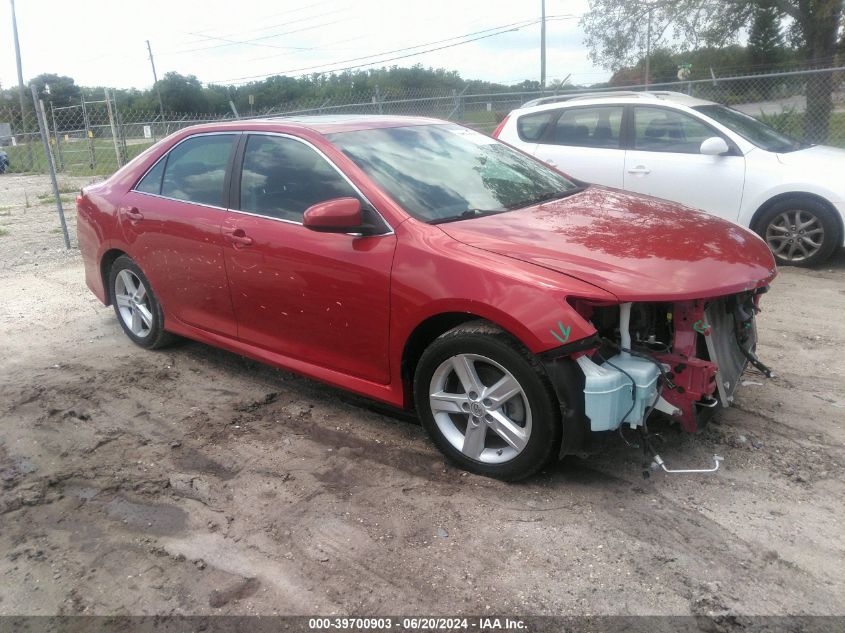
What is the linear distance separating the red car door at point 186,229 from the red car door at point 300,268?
166mm

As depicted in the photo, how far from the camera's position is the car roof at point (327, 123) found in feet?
13.3

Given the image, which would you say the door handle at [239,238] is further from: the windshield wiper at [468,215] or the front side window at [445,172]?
the windshield wiper at [468,215]

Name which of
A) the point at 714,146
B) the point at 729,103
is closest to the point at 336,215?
the point at 714,146

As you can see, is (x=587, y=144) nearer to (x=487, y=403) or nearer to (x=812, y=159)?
(x=812, y=159)

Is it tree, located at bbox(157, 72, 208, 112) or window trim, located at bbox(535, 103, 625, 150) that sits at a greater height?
tree, located at bbox(157, 72, 208, 112)

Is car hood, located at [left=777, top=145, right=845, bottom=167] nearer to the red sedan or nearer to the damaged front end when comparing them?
the red sedan

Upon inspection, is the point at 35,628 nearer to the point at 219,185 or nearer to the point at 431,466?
the point at 431,466

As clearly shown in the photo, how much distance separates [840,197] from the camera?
6.58 metres

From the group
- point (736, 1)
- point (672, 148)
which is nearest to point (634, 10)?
point (736, 1)

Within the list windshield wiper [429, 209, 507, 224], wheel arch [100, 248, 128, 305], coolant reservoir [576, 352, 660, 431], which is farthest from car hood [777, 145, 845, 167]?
wheel arch [100, 248, 128, 305]

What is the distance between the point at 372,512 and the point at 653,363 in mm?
1373

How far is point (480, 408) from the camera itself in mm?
3254

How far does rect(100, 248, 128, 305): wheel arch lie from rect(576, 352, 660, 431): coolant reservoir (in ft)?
12.1

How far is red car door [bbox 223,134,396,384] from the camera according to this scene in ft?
11.6
